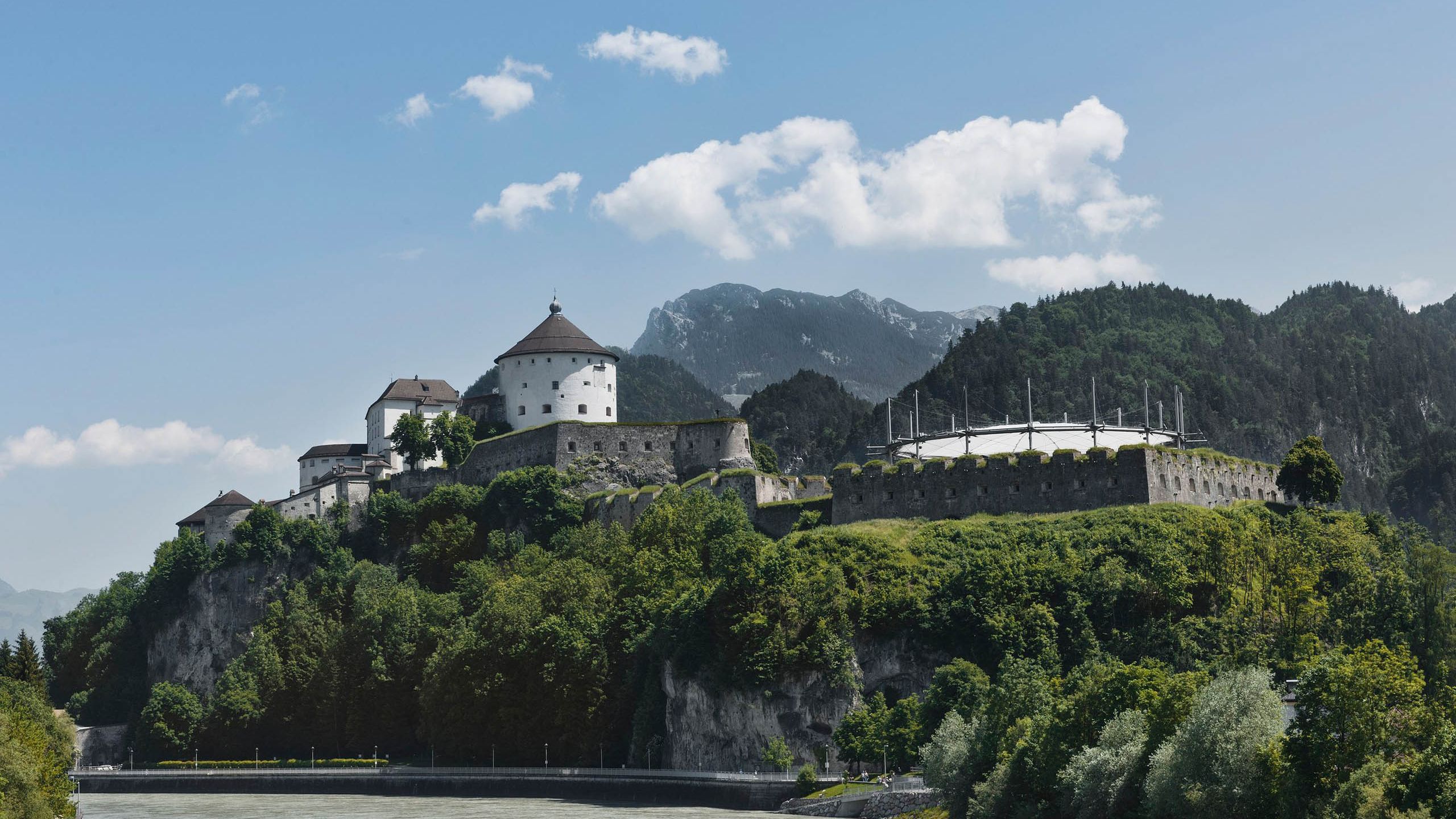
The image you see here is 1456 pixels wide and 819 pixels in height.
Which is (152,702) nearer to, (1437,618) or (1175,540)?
(1175,540)

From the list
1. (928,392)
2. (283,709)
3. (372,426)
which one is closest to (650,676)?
(283,709)

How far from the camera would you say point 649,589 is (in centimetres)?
8269

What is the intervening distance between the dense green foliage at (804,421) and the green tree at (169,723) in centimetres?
8050

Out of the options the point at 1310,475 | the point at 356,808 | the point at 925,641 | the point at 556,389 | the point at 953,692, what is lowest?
the point at 356,808

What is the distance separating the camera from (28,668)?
306ft

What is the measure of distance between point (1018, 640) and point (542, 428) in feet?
135

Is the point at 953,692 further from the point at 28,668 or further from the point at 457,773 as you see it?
the point at 28,668

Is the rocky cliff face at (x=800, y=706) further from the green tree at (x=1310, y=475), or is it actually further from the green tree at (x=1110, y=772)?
the green tree at (x=1310, y=475)

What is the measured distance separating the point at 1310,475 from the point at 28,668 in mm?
66113

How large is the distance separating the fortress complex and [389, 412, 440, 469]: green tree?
1.22 m

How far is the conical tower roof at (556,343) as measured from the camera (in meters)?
107

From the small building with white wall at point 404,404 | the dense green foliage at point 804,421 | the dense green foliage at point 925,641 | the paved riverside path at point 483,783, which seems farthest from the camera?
the dense green foliage at point 804,421

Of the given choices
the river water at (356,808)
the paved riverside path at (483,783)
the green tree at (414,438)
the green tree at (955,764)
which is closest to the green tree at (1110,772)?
the green tree at (955,764)

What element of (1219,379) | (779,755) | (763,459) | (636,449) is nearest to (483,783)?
(779,755)
